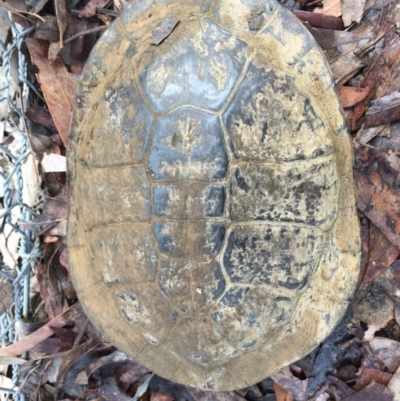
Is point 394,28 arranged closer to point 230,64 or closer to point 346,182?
point 346,182

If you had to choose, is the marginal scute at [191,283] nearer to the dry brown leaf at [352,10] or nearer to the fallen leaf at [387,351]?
the fallen leaf at [387,351]

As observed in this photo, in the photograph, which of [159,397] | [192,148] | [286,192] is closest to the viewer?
[192,148]

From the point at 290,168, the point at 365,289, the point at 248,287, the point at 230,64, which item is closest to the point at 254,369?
the point at 248,287

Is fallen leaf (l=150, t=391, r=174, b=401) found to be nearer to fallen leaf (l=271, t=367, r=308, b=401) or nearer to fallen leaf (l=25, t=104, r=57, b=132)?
fallen leaf (l=271, t=367, r=308, b=401)

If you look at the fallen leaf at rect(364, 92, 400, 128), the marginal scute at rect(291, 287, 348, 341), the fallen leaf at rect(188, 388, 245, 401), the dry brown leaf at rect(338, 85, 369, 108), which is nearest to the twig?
the dry brown leaf at rect(338, 85, 369, 108)

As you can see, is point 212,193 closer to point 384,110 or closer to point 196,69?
point 196,69

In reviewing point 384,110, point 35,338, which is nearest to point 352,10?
point 384,110
